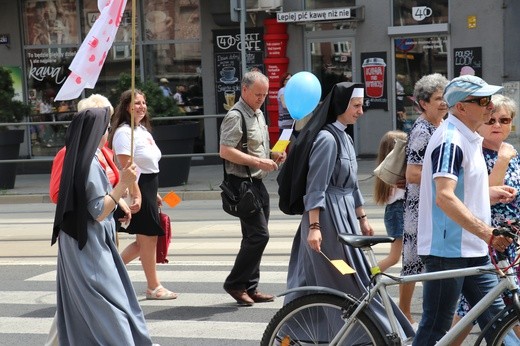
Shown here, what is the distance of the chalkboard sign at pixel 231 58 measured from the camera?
2089cm

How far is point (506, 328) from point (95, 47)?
2.94 meters

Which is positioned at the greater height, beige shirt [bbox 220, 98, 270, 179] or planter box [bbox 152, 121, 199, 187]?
beige shirt [bbox 220, 98, 270, 179]

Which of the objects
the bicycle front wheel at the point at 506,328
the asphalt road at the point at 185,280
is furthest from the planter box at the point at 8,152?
the bicycle front wheel at the point at 506,328

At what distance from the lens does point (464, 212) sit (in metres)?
4.79

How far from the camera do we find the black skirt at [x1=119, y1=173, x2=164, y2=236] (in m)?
8.20

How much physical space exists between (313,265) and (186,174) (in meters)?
11.6

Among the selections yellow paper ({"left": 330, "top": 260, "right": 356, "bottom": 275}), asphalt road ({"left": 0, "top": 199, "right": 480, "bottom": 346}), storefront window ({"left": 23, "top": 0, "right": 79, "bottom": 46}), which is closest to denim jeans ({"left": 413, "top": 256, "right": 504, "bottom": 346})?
yellow paper ({"left": 330, "top": 260, "right": 356, "bottom": 275})

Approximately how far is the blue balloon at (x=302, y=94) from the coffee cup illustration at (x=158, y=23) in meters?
14.7

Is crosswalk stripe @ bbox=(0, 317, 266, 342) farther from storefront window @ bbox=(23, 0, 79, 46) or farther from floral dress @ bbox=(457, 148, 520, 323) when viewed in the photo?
storefront window @ bbox=(23, 0, 79, 46)

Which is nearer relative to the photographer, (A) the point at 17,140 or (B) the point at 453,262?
(B) the point at 453,262

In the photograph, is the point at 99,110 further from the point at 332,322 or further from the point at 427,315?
the point at 427,315

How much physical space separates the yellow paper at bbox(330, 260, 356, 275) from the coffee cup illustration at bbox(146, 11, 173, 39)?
54.6 ft

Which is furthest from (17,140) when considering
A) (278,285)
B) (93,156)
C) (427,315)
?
(427,315)

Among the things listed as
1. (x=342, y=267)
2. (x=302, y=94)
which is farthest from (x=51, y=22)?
(x=342, y=267)
